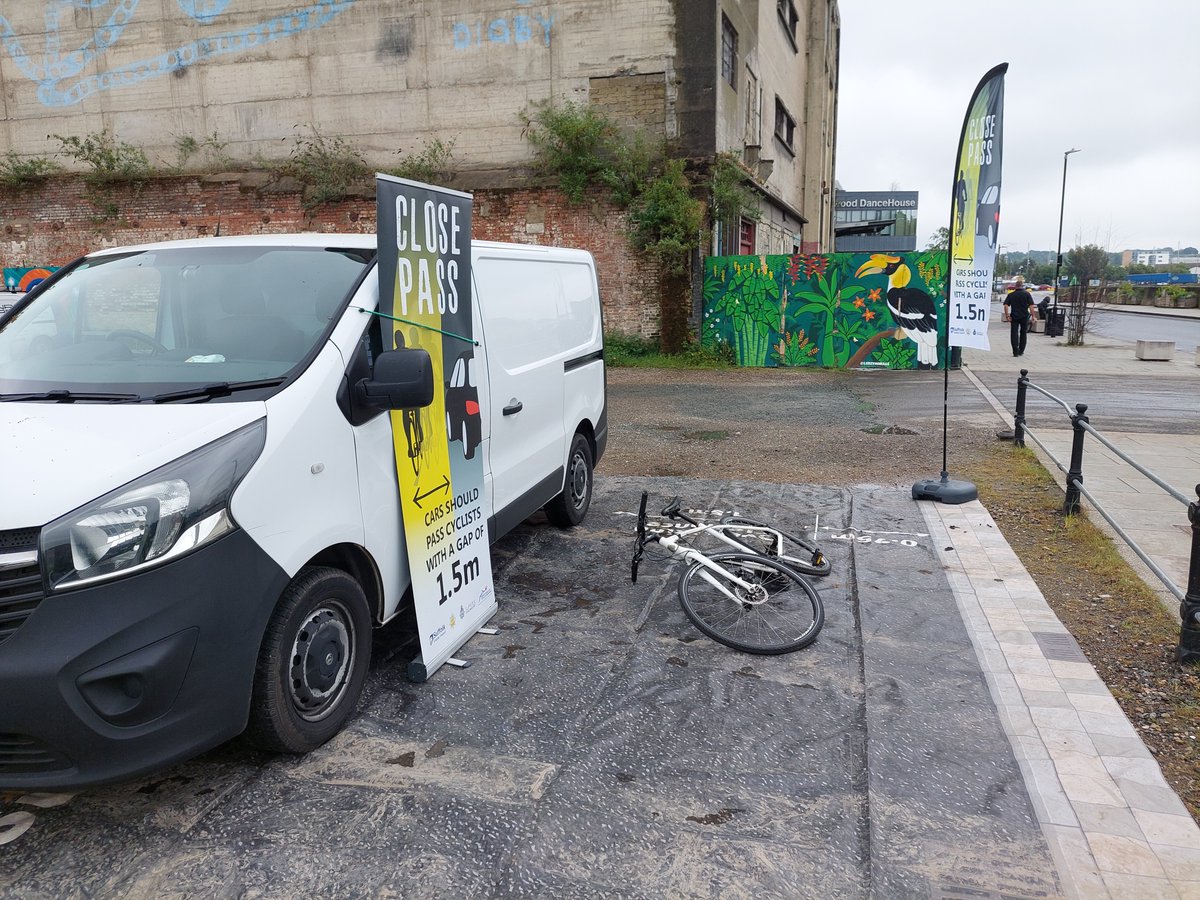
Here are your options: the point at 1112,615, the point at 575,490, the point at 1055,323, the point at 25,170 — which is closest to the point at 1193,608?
the point at 1112,615

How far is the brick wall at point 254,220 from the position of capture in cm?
1898

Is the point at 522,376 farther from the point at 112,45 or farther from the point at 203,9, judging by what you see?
the point at 112,45

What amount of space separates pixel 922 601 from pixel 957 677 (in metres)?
1.04

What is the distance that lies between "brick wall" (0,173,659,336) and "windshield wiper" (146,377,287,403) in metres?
15.6

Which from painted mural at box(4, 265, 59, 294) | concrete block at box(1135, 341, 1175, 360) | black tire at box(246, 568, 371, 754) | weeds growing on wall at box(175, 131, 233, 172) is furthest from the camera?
painted mural at box(4, 265, 59, 294)

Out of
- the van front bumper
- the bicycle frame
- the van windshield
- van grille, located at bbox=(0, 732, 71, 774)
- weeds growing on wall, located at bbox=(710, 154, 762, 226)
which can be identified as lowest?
the bicycle frame

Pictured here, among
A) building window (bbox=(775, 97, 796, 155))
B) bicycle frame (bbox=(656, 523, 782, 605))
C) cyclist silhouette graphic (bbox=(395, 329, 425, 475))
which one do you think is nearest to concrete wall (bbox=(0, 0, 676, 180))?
building window (bbox=(775, 97, 796, 155))

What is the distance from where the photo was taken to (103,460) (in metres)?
2.85

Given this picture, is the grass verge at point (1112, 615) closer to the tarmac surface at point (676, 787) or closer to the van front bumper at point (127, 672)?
the tarmac surface at point (676, 787)

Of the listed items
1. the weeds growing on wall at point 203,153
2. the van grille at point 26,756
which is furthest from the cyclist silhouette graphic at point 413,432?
the weeds growing on wall at point 203,153

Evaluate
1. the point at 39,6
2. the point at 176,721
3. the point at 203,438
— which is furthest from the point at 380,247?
the point at 39,6

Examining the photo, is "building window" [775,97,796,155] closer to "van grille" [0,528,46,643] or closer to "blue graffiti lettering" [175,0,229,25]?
"blue graffiti lettering" [175,0,229,25]

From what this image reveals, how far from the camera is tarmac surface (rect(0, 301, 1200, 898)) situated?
2832mm

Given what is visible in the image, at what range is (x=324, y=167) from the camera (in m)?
19.5
